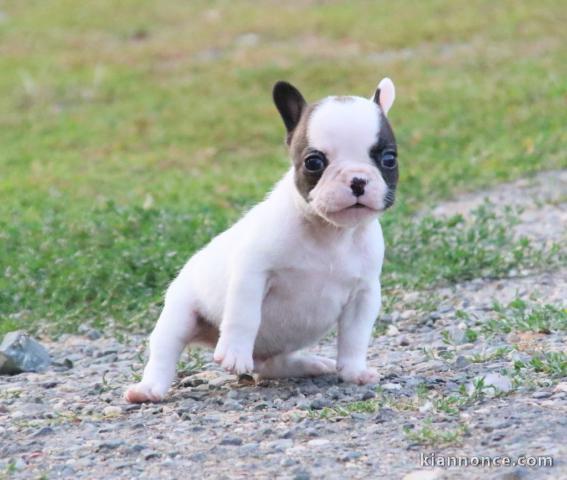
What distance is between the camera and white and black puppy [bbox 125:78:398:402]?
18.1 ft

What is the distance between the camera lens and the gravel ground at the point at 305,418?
4836mm

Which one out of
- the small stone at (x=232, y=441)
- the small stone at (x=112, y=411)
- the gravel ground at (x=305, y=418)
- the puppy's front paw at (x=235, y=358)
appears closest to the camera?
the gravel ground at (x=305, y=418)

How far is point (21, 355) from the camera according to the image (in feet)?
22.9

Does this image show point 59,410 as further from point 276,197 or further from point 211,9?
point 211,9

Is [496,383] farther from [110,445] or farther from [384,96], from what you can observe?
[110,445]

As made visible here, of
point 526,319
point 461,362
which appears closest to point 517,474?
point 461,362

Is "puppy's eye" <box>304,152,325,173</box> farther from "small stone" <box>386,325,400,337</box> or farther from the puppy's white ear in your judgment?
"small stone" <box>386,325,400,337</box>

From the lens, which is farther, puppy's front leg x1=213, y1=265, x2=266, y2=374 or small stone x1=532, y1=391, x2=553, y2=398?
puppy's front leg x1=213, y1=265, x2=266, y2=374

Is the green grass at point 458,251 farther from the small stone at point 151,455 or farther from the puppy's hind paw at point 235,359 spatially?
the small stone at point 151,455

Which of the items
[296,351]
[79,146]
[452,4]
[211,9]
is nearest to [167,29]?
[211,9]

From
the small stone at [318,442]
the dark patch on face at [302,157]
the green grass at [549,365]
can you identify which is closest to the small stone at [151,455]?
the small stone at [318,442]

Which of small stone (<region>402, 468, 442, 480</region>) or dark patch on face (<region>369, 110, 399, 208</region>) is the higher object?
dark patch on face (<region>369, 110, 399, 208</region>)

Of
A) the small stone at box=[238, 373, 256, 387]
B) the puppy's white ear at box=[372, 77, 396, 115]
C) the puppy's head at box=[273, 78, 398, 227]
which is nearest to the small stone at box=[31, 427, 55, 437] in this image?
the small stone at box=[238, 373, 256, 387]

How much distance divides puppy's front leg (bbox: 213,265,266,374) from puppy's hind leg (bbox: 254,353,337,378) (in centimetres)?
58
